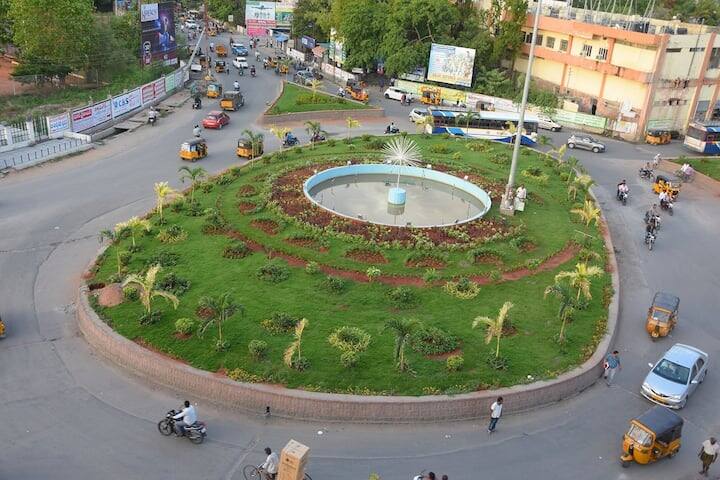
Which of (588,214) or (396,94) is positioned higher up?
(588,214)

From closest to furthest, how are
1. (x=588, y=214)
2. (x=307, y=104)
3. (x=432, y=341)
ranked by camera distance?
(x=432, y=341), (x=588, y=214), (x=307, y=104)

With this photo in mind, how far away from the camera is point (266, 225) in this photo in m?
24.9

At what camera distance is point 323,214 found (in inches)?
1037

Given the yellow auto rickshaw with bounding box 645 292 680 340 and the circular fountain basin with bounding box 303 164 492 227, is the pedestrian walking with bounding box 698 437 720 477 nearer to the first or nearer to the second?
the yellow auto rickshaw with bounding box 645 292 680 340

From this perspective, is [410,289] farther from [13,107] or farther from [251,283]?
[13,107]

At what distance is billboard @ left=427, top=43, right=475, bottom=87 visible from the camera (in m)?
55.4

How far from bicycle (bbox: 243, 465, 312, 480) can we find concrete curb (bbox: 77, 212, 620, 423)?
1.85m

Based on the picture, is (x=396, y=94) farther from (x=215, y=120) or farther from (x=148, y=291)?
(x=148, y=291)

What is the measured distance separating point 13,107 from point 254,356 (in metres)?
34.7

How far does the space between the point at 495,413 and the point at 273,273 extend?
8.86 metres

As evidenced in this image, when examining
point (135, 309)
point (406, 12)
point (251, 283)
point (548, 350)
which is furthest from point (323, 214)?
point (406, 12)

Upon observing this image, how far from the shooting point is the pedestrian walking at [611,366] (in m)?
17.8

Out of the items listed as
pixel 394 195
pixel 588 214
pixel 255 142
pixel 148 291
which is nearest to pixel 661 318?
pixel 588 214

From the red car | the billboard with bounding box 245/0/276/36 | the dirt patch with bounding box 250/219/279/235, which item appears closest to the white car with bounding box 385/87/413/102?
the red car
